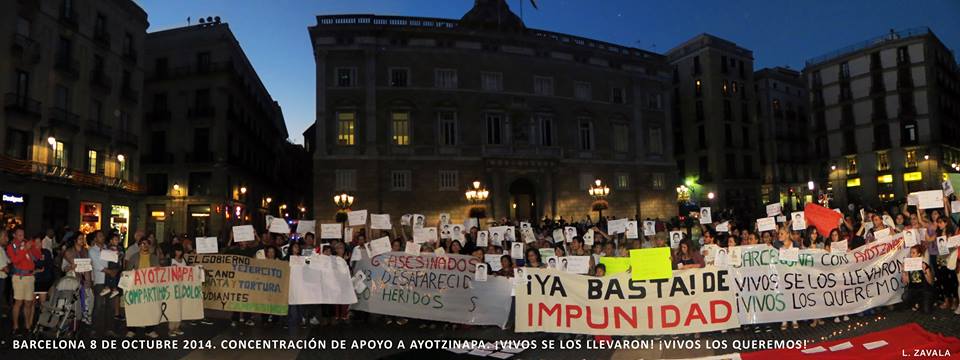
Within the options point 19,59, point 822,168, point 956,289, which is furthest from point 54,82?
point 822,168

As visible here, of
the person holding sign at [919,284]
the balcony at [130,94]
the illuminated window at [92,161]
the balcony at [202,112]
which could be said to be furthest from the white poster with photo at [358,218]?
the balcony at [202,112]

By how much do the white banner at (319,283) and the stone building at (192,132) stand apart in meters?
33.4

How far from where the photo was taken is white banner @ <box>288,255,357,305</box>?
33.7 ft

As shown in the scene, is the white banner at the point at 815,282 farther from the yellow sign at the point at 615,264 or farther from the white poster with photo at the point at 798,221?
the white poster with photo at the point at 798,221

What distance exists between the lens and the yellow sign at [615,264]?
937cm

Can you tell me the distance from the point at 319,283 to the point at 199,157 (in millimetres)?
36214

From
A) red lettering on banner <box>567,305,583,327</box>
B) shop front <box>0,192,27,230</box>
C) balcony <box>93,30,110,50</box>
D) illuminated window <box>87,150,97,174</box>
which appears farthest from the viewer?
balcony <box>93,30,110,50</box>

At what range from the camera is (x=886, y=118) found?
58.3 m

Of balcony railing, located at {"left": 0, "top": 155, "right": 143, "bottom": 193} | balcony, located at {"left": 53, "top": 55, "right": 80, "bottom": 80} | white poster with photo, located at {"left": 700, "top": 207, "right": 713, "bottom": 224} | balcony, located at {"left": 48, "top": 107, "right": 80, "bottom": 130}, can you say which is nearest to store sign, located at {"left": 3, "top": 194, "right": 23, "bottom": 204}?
balcony railing, located at {"left": 0, "top": 155, "right": 143, "bottom": 193}

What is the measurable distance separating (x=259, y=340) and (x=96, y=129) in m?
31.0

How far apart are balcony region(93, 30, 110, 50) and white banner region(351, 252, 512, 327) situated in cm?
3190

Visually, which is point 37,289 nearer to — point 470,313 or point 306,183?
point 470,313

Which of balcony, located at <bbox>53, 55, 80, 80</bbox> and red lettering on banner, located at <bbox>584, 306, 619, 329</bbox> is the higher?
balcony, located at <bbox>53, 55, 80, 80</bbox>

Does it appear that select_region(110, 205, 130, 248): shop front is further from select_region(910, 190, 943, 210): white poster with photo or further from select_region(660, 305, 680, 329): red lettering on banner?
select_region(910, 190, 943, 210): white poster with photo
